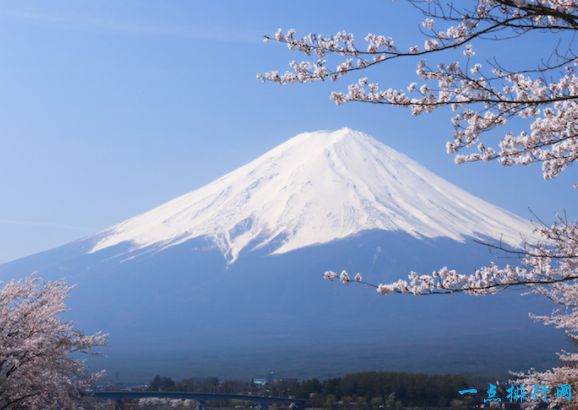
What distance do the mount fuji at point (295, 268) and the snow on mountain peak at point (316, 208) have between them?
35 cm

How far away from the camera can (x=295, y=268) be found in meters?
151

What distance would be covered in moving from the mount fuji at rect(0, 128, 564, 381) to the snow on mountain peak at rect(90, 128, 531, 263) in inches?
13.7

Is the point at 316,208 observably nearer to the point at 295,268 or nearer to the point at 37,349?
A: the point at 295,268

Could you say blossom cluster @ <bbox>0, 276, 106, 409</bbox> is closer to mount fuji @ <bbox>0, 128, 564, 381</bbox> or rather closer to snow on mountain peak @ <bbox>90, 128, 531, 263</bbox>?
mount fuji @ <bbox>0, 128, 564, 381</bbox>

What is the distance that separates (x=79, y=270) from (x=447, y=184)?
78.5 meters

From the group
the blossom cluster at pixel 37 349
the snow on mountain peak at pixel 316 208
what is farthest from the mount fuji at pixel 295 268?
the blossom cluster at pixel 37 349

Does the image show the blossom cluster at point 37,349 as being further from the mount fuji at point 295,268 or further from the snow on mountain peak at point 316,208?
the snow on mountain peak at point 316,208

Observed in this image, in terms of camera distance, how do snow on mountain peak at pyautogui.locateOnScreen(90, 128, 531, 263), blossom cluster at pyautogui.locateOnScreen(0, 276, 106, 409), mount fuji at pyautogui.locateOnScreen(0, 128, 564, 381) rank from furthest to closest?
snow on mountain peak at pyautogui.locateOnScreen(90, 128, 531, 263), mount fuji at pyautogui.locateOnScreen(0, 128, 564, 381), blossom cluster at pyautogui.locateOnScreen(0, 276, 106, 409)

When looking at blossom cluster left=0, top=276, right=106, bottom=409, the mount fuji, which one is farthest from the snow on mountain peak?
blossom cluster left=0, top=276, right=106, bottom=409

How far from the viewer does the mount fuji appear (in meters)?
103

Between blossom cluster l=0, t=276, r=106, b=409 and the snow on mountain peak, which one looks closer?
blossom cluster l=0, t=276, r=106, b=409

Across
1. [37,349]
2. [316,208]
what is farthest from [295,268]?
[37,349]

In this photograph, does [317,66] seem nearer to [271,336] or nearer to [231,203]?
[271,336]

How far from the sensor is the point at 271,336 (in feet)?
399
